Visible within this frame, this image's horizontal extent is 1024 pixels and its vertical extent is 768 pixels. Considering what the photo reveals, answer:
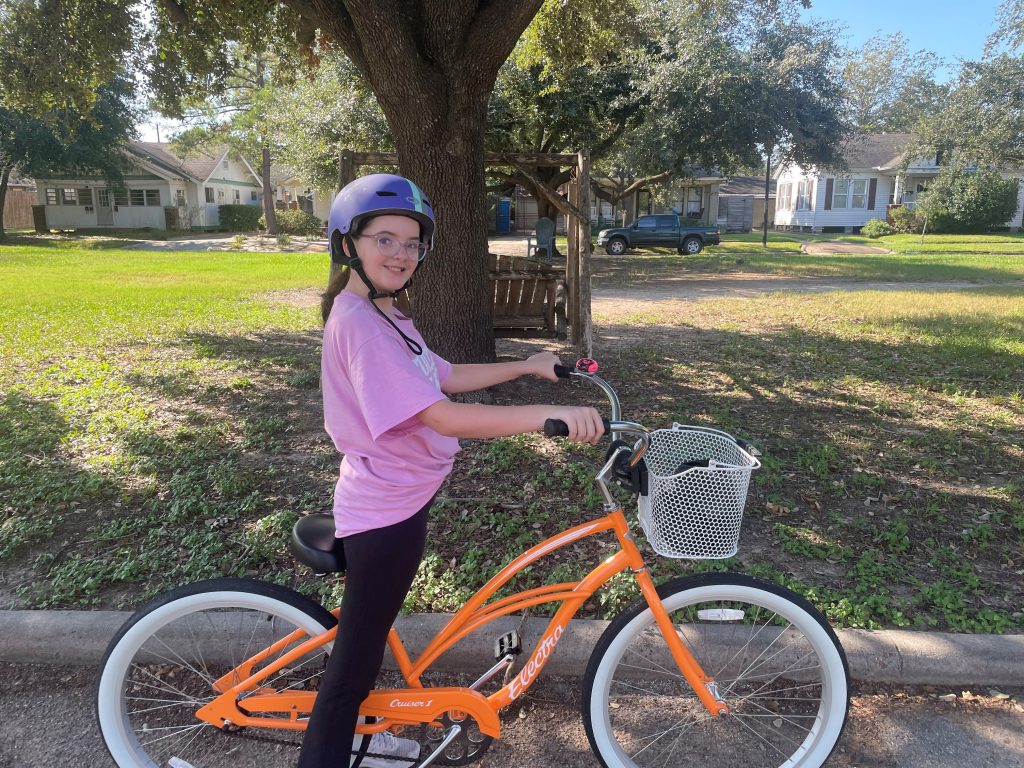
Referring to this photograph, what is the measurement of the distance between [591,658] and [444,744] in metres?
0.53

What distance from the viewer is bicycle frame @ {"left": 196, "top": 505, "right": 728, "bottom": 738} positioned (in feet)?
7.02

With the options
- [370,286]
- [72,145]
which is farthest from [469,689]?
[72,145]

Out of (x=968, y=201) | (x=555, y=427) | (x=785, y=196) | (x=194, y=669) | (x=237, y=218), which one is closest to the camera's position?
(x=555, y=427)

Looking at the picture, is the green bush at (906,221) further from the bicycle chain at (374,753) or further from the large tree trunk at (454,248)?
the bicycle chain at (374,753)

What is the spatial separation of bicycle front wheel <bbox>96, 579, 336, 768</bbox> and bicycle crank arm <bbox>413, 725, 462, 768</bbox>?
441mm

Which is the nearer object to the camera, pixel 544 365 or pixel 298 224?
pixel 544 365

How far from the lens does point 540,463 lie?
4.75 meters

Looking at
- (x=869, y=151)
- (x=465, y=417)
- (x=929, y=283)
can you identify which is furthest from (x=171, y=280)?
(x=869, y=151)

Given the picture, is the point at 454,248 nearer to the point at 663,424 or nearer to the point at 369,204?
the point at 663,424

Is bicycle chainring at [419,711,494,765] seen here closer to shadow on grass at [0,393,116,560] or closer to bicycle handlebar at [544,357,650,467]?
bicycle handlebar at [544,357,650,467]

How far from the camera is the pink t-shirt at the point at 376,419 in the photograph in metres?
1.83

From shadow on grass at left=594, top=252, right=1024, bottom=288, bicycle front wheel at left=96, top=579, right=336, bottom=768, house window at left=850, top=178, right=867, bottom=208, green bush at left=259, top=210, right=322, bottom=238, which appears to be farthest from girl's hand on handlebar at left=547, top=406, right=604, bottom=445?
house window at left=850, top=178, right=867, bottom=208

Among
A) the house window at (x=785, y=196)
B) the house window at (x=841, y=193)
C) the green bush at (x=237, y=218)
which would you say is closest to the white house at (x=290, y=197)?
the green bush at (x=237, y=218)

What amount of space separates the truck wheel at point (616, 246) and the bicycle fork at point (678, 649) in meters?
25.2
